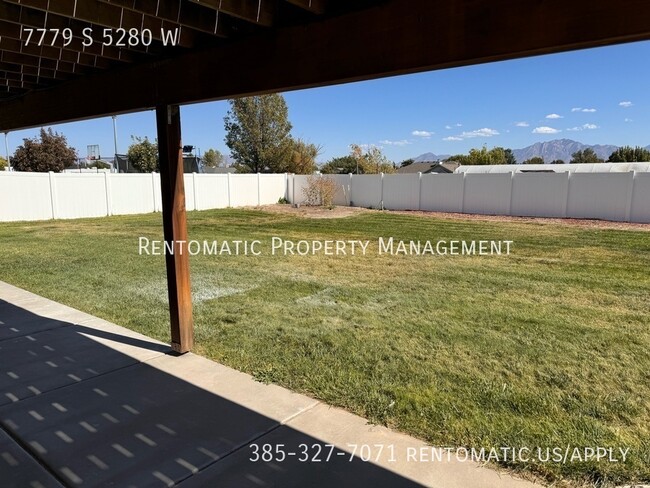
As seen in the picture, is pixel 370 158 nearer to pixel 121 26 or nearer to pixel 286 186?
pixel 286 186

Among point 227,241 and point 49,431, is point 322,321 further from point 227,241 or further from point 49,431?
point 227,241

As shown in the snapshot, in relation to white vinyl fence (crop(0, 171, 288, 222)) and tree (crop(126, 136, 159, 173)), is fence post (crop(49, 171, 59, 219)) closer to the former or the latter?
white vinyl fence (crop(0, 171, 288, 222))

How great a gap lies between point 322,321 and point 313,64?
2.84 metres

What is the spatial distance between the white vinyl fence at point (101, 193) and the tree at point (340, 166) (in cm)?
→ 2103

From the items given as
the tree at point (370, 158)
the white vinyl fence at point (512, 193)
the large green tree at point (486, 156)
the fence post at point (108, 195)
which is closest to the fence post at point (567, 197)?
the white vinyl fence at point (512, 193)

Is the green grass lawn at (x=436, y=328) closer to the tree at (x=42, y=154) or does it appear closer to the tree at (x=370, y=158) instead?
the tree at (x=370, y=158)

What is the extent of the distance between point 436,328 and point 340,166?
44.5 meters

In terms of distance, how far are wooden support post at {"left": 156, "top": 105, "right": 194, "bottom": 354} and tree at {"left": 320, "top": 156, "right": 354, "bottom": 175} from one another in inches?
1434

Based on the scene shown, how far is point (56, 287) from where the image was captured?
5.92m

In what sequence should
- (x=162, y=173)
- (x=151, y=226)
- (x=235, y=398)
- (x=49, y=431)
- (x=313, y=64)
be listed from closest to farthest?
(x=313, y=64), (x=49, y=431), (x=235, y=398), (x=162, y=173), (x=151, y=226)

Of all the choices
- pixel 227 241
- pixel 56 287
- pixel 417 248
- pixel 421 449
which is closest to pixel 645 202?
pixel 417 248

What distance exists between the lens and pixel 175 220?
3643 millimetres

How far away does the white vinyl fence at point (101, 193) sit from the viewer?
13.8 meters

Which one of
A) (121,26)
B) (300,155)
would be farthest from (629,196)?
(300,155)
